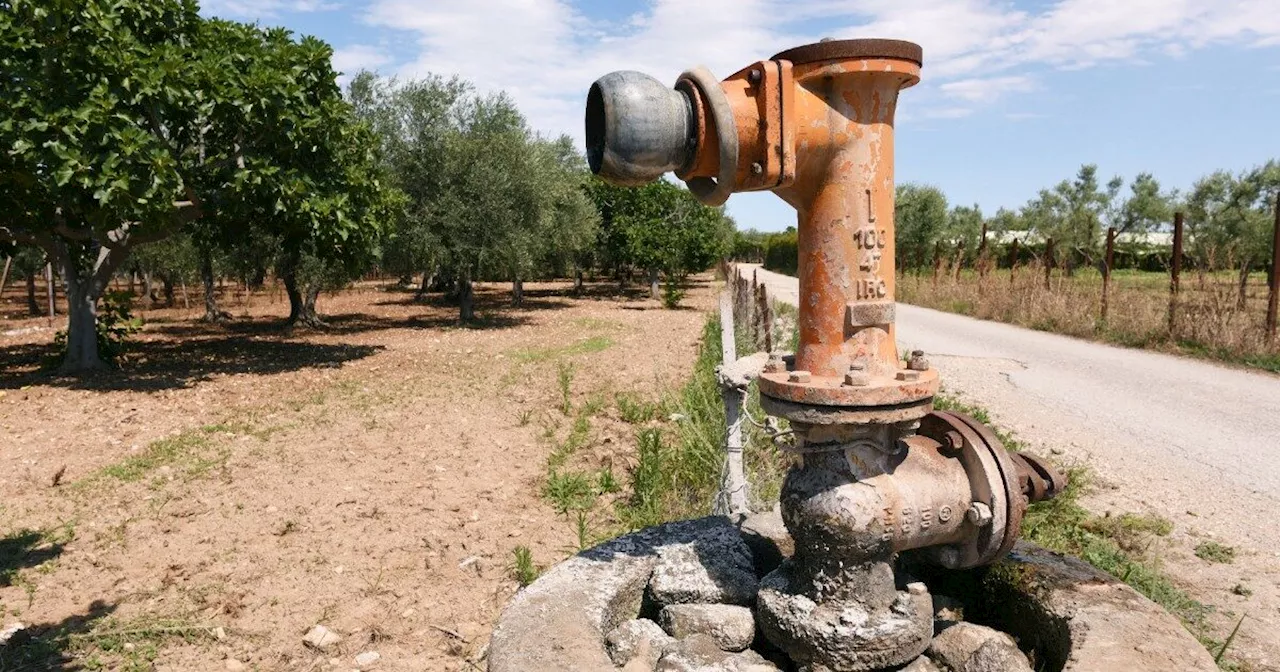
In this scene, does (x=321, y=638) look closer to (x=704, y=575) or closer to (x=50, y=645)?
(x=50, y=645)

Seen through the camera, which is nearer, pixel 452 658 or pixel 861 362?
Result: pixel 861 362

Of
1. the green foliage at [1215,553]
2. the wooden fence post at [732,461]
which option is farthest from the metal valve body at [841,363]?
the green foliage at [1215,553]

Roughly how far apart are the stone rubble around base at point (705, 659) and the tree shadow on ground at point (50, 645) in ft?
11.0

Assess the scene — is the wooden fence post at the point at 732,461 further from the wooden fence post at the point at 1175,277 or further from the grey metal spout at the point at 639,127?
the wooden fence post at the point at 1175,277

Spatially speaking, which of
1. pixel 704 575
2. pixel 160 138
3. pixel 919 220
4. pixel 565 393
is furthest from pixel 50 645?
pixel 919 220

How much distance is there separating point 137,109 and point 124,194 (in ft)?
5.32

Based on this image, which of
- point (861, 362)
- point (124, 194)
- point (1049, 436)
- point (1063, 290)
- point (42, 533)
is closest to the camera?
point (861, 362)

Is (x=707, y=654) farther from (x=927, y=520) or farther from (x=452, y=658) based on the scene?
(x=452, y=658)

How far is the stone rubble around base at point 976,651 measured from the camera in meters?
2.04

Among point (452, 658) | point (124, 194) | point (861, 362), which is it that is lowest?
point (452, 658)

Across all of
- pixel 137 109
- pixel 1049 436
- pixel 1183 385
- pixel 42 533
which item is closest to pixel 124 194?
pixel 137 109

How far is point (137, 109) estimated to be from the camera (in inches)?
380

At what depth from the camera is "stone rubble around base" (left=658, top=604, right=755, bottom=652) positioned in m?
2.24

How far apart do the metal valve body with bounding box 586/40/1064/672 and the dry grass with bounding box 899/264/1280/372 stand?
34.3 ft
